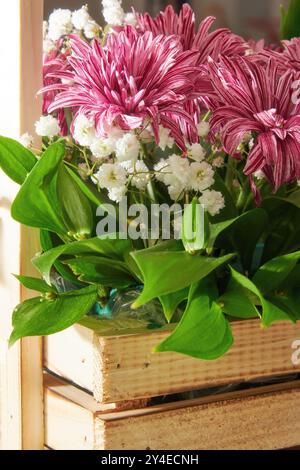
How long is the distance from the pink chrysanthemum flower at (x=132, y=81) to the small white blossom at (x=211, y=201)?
0.04 meters

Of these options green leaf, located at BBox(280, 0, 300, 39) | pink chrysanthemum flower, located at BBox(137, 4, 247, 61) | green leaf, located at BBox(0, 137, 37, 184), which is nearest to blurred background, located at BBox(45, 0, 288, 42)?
green leaf, located at BBox(280, 0, 300, 39)

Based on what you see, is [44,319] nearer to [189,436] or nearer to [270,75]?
[189,436]

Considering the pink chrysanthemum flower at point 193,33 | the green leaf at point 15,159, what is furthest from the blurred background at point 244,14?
the green leaf at point 15,159

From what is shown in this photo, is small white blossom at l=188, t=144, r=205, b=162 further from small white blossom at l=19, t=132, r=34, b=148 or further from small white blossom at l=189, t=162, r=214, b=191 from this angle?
small white blossom at l=19, t=132, r=34, b=148

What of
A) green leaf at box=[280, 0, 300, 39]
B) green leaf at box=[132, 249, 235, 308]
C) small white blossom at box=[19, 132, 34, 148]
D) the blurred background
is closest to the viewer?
green leaf at box=[132, 249, 235, 308]

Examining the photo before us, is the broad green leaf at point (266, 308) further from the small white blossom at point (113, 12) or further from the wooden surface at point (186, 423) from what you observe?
the small white blossom at point (113, 12)

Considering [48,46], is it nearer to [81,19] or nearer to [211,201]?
[81,19]

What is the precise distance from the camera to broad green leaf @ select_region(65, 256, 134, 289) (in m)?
0.61

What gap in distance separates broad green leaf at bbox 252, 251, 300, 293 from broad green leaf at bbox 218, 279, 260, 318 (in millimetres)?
16

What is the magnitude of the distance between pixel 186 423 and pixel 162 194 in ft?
0.58

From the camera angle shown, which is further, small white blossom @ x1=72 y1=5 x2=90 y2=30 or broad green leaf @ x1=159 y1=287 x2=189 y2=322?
small white blossom @ x1=72 y1=5 x2=90 y2=30

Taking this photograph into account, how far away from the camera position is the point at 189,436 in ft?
2.03

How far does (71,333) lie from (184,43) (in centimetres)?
25
